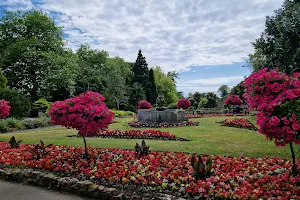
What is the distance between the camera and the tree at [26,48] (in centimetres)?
2515

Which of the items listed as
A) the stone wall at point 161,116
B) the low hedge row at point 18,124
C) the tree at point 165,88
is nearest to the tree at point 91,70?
the tree at point 165,88

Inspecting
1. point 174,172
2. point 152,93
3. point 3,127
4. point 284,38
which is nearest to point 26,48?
point 3,127

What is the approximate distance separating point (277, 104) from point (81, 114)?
432 centimetres

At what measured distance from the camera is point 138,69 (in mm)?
Answer: 41094

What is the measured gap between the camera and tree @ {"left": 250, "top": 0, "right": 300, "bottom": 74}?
492 inches

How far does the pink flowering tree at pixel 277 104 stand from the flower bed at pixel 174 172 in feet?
2.43

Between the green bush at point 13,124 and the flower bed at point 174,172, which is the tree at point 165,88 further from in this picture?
the flower bed at point 174,172

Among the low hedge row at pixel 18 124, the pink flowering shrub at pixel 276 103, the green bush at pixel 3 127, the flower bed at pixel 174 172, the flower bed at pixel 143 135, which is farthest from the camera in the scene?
the low hedge row at pixel 18 124

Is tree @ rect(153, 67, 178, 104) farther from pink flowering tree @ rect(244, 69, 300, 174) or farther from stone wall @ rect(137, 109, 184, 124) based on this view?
pink flowering tree @ rect(244, 69, 300, 174)

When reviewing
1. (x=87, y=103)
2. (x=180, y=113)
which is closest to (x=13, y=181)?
(x=87, y=103)

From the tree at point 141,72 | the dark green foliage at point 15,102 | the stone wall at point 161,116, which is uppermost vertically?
the tree at point 141,72

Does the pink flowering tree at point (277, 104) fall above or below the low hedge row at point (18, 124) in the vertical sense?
above

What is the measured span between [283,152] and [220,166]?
2.52 metres

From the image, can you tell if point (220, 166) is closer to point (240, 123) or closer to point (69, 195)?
point (69, 195)
